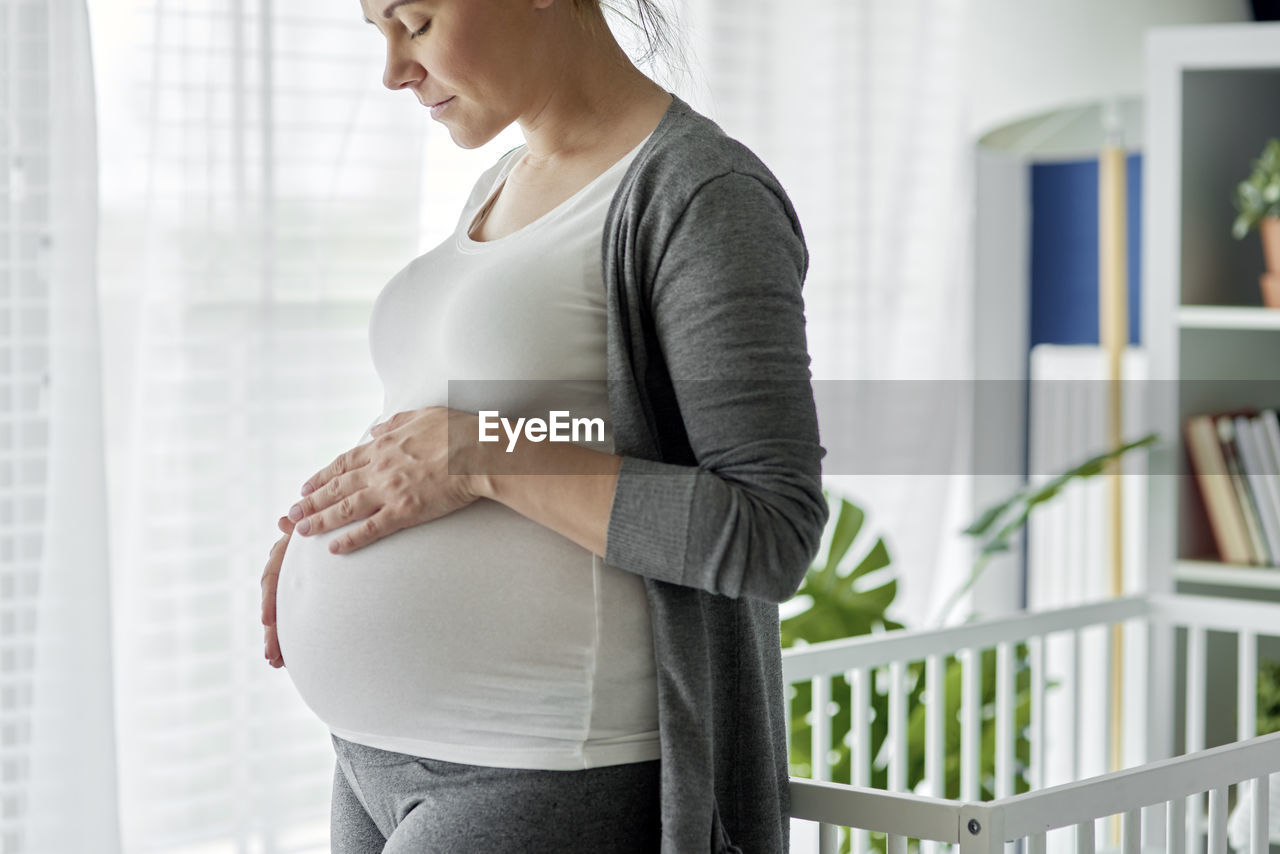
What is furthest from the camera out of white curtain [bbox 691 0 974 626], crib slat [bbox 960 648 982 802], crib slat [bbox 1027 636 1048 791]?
white curtain [bbox 691 0 974 626]

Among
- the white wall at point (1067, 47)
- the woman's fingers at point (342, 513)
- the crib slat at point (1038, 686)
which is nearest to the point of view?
the woman's fingers at point (342, 513)

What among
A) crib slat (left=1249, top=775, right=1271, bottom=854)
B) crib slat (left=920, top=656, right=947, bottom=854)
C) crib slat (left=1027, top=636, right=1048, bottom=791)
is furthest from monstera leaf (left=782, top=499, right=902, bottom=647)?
crib slat (left=1249, top=775, right=1271, bottom=854)

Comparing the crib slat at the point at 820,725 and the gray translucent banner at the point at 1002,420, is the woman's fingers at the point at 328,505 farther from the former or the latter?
the gray translucent banner at the point at 1002,420

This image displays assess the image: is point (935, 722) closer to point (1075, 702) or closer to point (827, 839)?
point (1075, 702)

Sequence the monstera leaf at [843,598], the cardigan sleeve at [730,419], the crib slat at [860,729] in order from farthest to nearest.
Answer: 1. the monstera leaf at [843,598]
2. the crib slat at [860,729]
3. the cardigan sleeve at [730,419]

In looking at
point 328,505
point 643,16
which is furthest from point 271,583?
point 643,16

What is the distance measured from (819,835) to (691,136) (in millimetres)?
511

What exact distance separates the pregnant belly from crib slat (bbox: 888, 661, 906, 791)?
794 millimetres

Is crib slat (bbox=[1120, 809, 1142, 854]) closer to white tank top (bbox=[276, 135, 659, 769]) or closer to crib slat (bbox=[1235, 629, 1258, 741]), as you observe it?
white tank top (bbox=[276, 135, 659, 769])

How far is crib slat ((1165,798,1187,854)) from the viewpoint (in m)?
0.98

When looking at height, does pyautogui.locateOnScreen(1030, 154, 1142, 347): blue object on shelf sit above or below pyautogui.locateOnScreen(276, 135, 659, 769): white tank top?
above

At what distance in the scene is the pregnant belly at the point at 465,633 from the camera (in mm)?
800

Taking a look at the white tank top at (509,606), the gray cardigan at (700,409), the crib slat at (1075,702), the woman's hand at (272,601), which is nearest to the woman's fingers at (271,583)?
the woman's hand at (272,601)

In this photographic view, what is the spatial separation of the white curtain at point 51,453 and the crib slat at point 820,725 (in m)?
0.73
